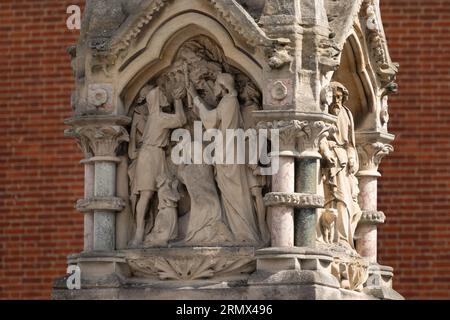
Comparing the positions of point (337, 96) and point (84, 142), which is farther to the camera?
point (337, 96)

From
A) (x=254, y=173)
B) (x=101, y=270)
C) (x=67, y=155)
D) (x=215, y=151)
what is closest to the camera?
(x=254, y=173)

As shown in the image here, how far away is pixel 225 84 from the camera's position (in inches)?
645

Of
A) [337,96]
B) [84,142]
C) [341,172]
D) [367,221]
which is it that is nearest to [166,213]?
[84,142]

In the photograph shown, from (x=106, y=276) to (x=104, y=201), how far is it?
0.62m

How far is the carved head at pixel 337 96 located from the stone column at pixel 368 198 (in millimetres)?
627

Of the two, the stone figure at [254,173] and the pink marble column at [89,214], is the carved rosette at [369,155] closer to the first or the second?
the stone figure at [254,173]

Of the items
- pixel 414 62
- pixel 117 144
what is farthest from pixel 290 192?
pixel 414 62

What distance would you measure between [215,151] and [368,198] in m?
1.80

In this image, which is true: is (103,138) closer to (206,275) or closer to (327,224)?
(206,275)

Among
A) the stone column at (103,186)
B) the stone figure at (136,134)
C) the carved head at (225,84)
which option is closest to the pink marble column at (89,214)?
the stone column at (103,186)

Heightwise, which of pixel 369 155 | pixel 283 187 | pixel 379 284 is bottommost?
pixel 379 284

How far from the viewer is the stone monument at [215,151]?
16.0 m

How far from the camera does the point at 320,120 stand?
16062 mm
